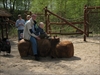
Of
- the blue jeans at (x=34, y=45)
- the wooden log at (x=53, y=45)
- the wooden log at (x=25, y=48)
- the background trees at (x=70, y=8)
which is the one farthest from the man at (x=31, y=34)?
the background trees at (x=70, y=8)

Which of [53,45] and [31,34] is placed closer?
[31,34]

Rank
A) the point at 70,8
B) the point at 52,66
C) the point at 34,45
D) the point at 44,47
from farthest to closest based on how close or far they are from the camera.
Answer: the point at 70,8, the point at 44,47, the point at 34,45, the point at 52,66

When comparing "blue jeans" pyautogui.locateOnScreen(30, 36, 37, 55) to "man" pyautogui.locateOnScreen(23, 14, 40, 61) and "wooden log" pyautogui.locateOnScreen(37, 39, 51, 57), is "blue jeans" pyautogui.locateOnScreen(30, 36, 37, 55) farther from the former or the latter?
"wooden log" pyautogui.locateOnScreen(37, 39, 51, 57)

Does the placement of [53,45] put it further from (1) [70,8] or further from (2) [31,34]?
(1) [70,8]

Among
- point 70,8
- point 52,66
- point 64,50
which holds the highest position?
point 70,8

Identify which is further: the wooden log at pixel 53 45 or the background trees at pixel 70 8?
the background trees at pixel 70 8

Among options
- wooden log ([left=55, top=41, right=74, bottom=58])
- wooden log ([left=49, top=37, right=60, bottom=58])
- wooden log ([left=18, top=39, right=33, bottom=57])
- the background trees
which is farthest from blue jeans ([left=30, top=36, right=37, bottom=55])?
the background trees

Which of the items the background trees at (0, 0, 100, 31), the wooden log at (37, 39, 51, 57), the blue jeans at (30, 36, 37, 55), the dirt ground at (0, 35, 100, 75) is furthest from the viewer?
the background trees at (0, 0, 100, 31)

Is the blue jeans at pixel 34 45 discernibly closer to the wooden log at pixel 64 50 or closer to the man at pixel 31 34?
the man at pixel 31 34

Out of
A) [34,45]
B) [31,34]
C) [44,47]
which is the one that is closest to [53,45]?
[44,47]

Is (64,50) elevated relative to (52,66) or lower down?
elevated

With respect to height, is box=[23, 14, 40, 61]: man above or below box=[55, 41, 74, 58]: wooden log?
above

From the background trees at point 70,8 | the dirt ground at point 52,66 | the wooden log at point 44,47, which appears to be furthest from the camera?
the background trees at point 70,8

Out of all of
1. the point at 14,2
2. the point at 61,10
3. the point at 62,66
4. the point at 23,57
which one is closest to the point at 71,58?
the point at 62,66
